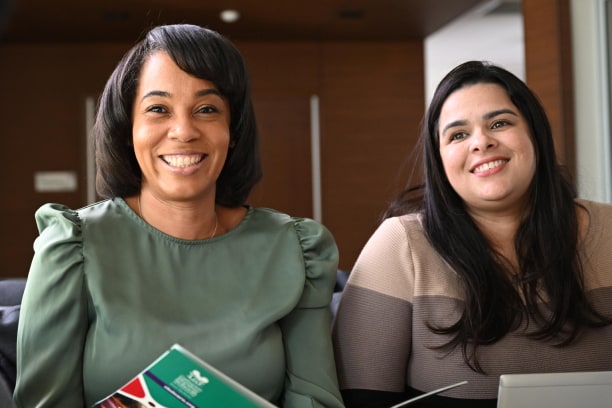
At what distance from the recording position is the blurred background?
6844mm

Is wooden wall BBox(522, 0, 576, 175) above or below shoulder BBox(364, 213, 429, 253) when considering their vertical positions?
above

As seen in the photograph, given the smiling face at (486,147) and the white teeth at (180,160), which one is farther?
the smiling face at (486,147)

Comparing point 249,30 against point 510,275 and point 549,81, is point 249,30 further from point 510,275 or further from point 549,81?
point 510,275

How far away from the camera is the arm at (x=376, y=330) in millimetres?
1832

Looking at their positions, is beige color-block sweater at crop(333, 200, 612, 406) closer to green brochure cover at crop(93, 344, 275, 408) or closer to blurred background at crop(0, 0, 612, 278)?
green brochure cover at crop(93, 344, 275, 408)

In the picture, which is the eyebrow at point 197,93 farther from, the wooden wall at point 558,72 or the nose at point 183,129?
the wooden wall at point 558,72

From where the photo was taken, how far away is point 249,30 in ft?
23.9

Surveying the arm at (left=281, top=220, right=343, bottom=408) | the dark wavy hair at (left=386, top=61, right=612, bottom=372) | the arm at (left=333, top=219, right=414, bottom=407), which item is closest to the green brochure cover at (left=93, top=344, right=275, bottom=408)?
the arm at (left=281, top=220, right=343, bottom=408)

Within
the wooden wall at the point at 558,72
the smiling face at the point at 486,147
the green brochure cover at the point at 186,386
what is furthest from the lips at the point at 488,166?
the wooden wall at the point at 558,72

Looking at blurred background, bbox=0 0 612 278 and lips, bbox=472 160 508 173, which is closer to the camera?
lips, bbox=472 160 508 173

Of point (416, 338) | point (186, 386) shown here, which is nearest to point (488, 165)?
point (416, 338)

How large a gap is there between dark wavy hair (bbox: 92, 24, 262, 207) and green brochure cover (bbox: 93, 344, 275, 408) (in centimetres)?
68

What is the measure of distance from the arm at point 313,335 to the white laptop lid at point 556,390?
1.50ft

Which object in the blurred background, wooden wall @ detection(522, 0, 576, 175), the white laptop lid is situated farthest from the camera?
the blurred background
